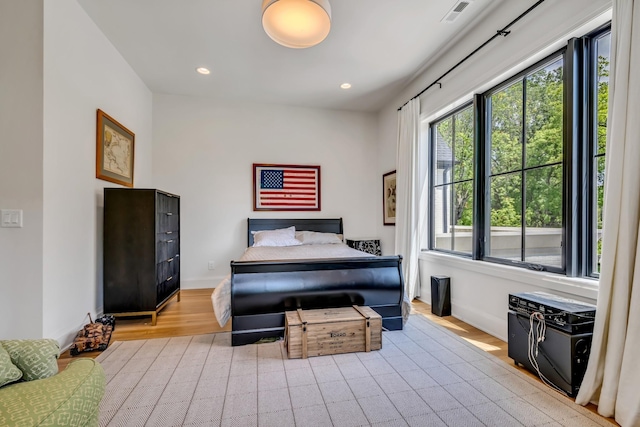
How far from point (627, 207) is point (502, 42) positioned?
1.76 meters

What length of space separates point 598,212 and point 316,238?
3.02 metres

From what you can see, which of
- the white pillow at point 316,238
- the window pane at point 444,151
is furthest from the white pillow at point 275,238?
the window pane at point 444,151

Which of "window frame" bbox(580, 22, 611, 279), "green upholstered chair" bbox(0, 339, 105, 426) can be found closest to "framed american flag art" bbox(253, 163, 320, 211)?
"window frame" bbox(580, 22, 611, 279)

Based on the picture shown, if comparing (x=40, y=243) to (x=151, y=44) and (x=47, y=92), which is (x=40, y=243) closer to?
(x=47, y=92)

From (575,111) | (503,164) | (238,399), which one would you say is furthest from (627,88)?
(238,399)

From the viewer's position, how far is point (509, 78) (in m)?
2.65

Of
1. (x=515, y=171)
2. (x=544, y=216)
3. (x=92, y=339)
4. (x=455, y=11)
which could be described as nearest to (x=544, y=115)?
(x=515, y=171)

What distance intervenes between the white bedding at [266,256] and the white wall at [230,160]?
1.10 m

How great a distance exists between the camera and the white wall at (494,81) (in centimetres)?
200

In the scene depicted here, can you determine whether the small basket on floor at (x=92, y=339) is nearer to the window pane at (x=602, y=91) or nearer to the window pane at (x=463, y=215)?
the window pane at (x=463, y=215)

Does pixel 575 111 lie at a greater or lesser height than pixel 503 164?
greater

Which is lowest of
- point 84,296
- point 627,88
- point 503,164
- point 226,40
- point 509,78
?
point 84,296

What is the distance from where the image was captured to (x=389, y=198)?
462cm

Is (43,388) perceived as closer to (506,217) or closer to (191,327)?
(191,327)
